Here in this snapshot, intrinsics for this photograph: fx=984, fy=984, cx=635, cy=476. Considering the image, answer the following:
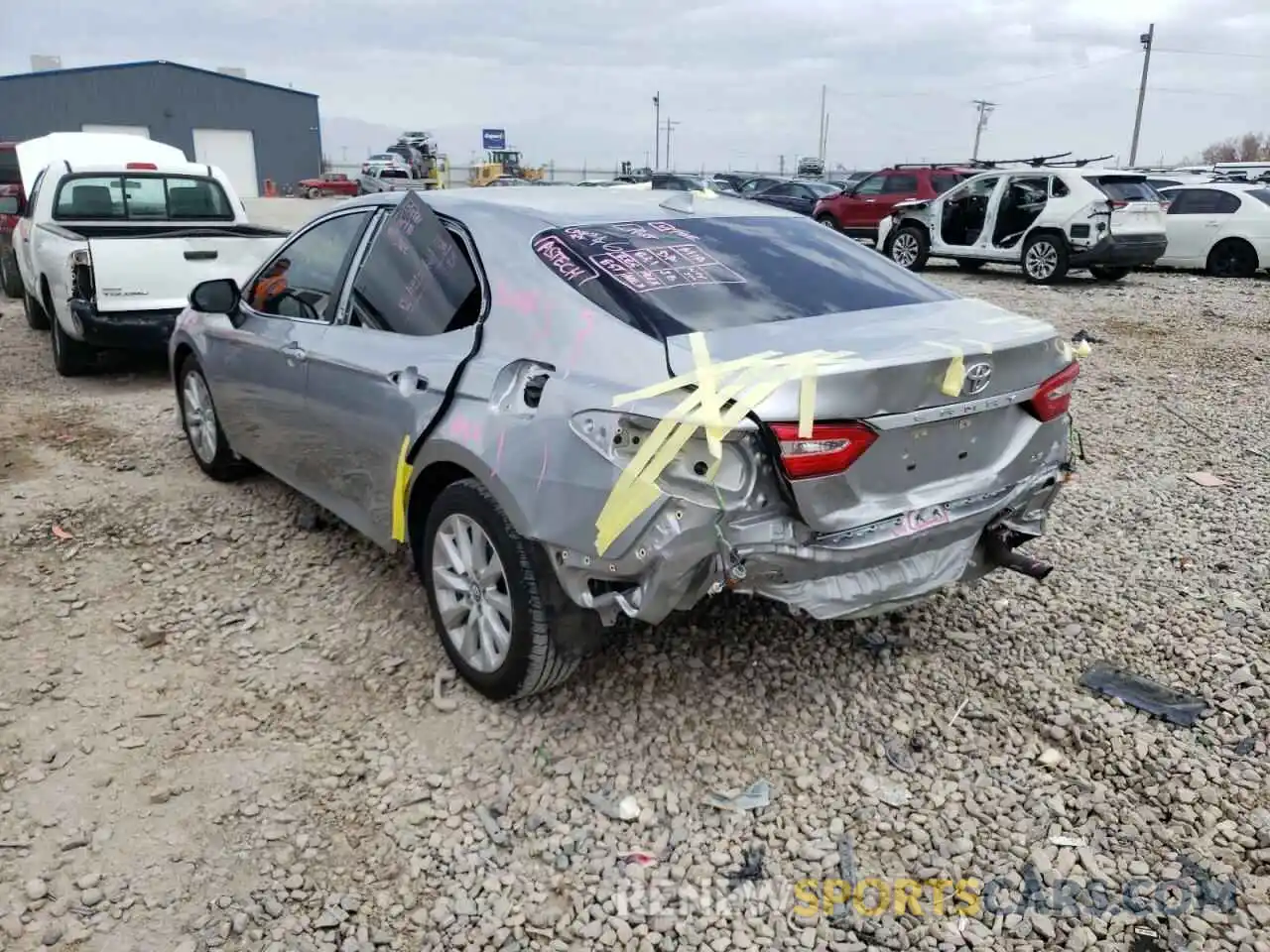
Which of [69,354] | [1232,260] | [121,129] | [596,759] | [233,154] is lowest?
[596,759]

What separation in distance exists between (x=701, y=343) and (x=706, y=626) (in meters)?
1.34

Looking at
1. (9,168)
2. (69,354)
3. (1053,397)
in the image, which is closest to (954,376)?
(1053,397)

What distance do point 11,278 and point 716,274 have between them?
11950 millimetres

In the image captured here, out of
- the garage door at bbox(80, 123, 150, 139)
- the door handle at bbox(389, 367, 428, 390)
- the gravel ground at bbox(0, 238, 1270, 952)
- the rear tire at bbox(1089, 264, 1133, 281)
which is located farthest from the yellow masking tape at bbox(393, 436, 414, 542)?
the garage door at bbox(80, 123, 150, 139)

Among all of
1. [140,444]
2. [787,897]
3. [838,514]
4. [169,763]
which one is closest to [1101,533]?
[838,514]

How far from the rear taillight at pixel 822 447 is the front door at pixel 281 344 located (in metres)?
2.19

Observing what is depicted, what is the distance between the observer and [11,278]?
473 inches

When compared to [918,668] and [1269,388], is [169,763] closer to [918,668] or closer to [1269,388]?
[918,668]

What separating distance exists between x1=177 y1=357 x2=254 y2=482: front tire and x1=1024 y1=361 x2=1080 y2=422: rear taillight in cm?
388

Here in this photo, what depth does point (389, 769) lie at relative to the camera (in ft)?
9.81

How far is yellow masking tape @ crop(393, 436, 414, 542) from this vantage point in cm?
333

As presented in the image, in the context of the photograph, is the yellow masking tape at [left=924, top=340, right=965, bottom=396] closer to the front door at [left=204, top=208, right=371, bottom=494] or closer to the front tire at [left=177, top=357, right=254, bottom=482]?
the front door at [left=204, top=208, right=371, bottom=494]

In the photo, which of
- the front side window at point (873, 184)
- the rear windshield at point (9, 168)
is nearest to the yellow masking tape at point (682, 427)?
the rear windshield at point (9, 168)

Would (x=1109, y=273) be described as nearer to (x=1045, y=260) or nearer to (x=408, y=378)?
(x=1045, y=260)
